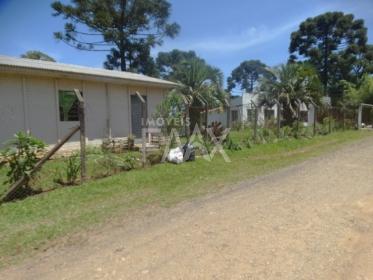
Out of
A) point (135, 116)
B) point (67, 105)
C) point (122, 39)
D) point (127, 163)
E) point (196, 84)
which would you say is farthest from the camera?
point (122, 39)

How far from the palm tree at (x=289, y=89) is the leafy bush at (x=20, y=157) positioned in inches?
585

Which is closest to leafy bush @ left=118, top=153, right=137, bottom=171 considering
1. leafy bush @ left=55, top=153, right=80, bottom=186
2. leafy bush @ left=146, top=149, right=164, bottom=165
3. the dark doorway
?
leafy bush @ left=146, top=149, right=164, bottom=165

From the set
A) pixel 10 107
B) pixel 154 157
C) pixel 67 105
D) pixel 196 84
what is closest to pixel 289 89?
pixel 196 84

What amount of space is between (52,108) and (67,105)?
637mm

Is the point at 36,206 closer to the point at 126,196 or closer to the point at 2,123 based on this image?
the point at 126,196

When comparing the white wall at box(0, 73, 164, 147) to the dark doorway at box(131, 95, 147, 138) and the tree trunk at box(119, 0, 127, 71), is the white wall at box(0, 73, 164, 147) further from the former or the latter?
the tree trunk at box(119, 0, 127, 71)

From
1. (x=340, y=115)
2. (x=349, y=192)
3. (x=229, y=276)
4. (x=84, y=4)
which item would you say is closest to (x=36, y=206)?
(x=229, y=276)

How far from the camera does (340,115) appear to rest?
2244 cm

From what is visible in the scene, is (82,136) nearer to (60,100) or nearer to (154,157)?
(154,157)

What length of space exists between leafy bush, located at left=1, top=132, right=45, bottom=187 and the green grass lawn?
1.73ft

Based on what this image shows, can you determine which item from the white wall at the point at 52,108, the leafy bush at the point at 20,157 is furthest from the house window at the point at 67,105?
the leafy bush at the point at 20,157

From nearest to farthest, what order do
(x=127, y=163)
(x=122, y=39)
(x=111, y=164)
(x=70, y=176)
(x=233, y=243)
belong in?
(x=233, y=243)
(x=70, y=176)
(x=111, y=164)
(x=127, y=163)
(x=122, y=39)

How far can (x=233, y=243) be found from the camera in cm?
387

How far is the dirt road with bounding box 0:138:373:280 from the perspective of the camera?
326 centimetres
